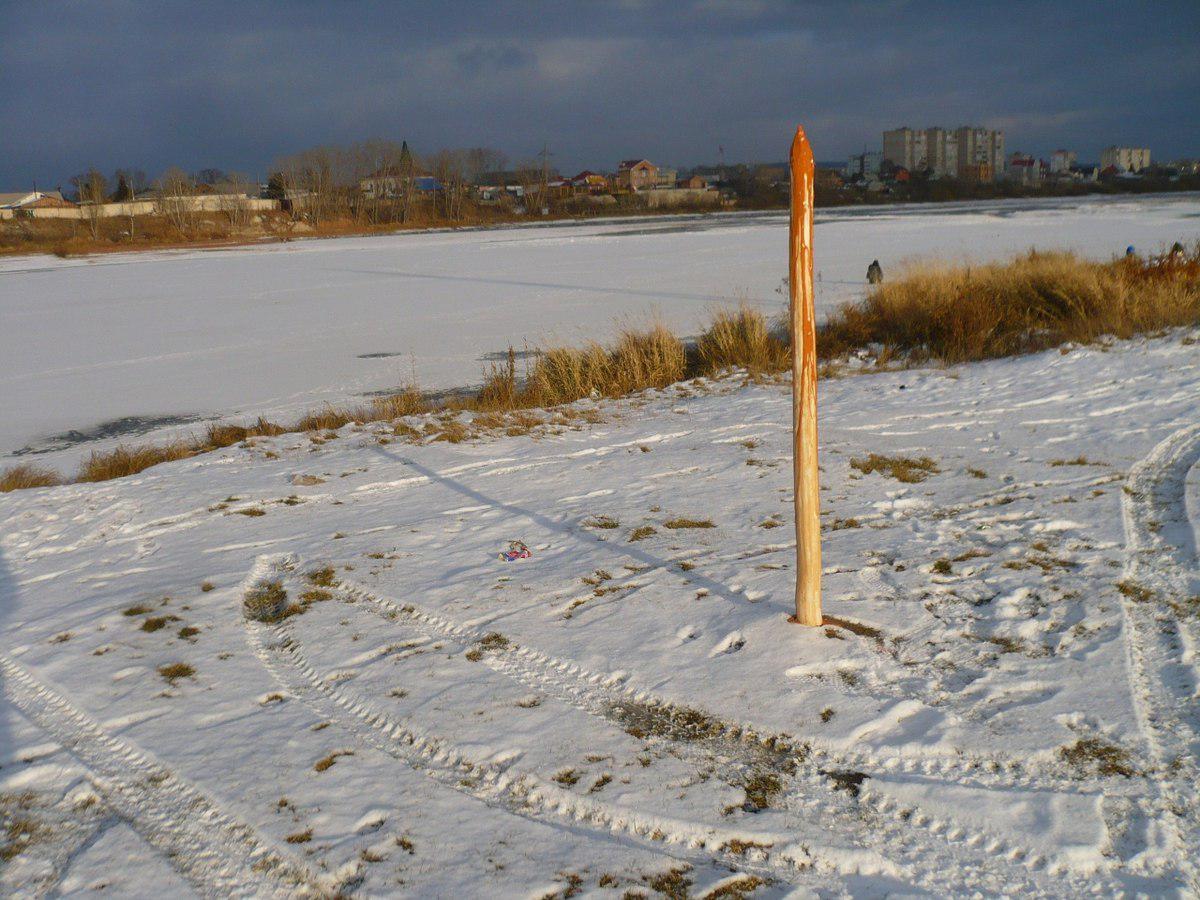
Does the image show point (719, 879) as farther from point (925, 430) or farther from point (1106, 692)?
point (925, 430)

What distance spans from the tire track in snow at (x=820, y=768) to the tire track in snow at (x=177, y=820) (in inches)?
52.4

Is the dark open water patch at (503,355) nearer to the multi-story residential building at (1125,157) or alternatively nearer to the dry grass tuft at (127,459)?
the dry grass tuft at (127,459)

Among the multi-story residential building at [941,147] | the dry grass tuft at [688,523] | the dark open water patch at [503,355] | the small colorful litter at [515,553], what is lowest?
the small colorful litter at [515,553]

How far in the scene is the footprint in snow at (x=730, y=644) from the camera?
4379 millimetres

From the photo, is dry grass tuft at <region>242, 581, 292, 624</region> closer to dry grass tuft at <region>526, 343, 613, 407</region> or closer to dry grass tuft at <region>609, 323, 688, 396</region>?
dry grass tuft at <region>526, 343, 613, 407</region>

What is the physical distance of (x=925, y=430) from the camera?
827cm

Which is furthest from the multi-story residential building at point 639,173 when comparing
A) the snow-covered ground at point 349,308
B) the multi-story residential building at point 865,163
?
the snow-covered ground at point 349,308

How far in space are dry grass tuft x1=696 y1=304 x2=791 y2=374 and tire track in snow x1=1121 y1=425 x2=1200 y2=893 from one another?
5.44 meters

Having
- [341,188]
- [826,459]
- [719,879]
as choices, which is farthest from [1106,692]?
[341,188]

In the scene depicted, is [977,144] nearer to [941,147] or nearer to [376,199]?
[941,147]

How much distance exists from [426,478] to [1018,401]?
537cm

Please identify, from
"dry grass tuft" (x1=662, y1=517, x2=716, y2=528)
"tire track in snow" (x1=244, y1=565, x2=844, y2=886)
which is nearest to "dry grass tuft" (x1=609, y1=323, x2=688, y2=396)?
"dry grass tuft" (x1=662, y1=517, x2=716, y2=528)

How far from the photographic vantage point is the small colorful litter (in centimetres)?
572

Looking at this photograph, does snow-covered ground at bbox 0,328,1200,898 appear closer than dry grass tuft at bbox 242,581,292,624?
Yes
